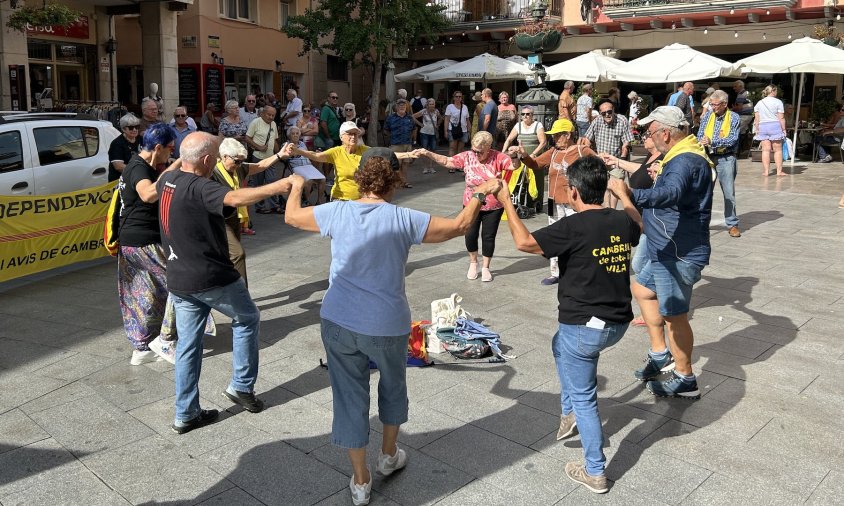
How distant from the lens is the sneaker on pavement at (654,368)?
5.27 metres

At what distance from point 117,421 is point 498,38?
2467 centimetres

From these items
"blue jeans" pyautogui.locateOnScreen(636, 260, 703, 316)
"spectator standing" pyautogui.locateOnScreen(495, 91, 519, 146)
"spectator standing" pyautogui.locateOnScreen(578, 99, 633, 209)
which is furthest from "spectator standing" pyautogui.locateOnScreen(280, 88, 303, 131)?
"blue jeans" pyautogui.locateOnScreen(636, 260, 703, 316)

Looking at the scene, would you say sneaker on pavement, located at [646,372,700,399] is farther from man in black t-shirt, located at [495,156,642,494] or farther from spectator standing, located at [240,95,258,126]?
spectator standing, located at [240,95,258,126]

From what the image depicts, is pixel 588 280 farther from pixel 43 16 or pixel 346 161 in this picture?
pixel 43 16

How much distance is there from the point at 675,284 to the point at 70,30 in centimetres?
1747

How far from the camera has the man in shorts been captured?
4.80 m

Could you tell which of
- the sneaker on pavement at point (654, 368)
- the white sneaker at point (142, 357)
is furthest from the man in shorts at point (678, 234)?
the white sneaker at point (142, 357)

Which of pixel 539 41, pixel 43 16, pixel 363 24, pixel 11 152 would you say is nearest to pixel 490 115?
pixel 539 41

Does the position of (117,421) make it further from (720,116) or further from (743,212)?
(743,212)

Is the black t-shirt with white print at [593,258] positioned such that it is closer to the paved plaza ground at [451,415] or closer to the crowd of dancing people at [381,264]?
the crowd of dancing people at [381,264]

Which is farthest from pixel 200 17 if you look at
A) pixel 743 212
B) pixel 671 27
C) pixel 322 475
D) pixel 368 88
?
pixel 322 475

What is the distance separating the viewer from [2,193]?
27.5 feet

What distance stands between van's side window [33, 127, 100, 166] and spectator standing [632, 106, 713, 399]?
704 centimetres

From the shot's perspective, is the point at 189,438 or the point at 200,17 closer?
the point at 189,438
